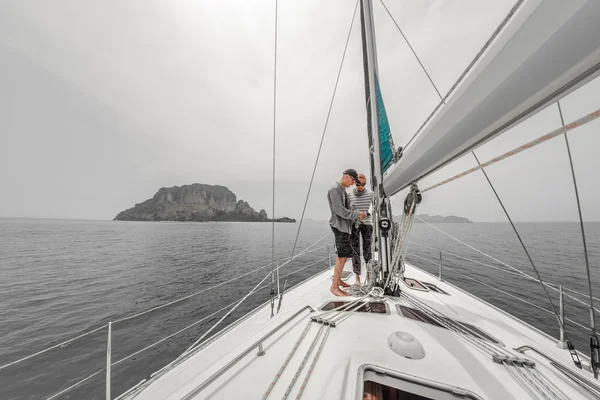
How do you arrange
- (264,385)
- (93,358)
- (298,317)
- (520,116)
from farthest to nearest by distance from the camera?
(93,358) < (298,317) < (264,385) < (520,116)

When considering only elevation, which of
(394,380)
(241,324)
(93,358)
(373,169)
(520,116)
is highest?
(373,169)

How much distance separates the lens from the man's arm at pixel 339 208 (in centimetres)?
276

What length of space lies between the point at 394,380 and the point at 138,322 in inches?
271

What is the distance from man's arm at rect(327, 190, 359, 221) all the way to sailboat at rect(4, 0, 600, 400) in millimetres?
421

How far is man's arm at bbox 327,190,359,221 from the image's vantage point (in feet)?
9.05

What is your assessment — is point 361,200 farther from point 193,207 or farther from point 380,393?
point 193,207

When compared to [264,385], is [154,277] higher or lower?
lower

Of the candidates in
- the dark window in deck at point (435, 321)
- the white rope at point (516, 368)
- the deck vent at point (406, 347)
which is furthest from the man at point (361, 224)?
Result: the deck vent at point (406, 347)

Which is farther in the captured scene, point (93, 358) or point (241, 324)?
point (93, 358)

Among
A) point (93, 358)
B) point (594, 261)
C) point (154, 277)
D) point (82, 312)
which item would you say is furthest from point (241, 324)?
point (594, 261)

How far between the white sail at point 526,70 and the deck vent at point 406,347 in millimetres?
1456

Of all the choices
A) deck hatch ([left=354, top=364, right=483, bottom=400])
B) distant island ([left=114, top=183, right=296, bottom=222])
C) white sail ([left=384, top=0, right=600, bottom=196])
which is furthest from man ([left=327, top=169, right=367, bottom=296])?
distant island ([left=114, top=183, right=296, bottom=222])

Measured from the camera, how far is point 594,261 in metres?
12.8

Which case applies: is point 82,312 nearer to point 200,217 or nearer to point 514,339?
point 514,339
